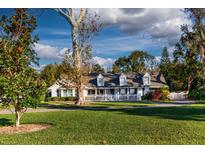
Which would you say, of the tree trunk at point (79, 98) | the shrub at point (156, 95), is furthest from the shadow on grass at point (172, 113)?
the shrub at point (156, 95)

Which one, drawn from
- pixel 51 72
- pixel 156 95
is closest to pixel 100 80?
pixel 51 72

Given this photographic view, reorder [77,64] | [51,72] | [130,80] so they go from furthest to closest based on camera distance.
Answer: [51,72] < [130,80] < [77,64]

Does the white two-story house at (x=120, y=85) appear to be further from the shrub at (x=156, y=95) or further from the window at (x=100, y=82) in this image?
the shrub at (x=156, y=95)

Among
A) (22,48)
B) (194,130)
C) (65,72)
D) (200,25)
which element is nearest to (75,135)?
(194,130)

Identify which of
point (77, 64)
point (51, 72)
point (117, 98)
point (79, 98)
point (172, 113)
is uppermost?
point (51, 72)

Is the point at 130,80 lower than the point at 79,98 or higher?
higher

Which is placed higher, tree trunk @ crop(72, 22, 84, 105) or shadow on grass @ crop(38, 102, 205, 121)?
tree trunk @ crop(72, 22, 84, 105)

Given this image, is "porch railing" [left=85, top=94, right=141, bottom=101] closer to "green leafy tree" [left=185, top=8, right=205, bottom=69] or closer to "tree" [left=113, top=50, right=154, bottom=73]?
"green leafy tree" [left=185, top=8, right=205, bottom=69]

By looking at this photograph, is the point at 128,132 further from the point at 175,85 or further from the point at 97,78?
the point at 175,85

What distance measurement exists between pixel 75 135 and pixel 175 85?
40.6 meters

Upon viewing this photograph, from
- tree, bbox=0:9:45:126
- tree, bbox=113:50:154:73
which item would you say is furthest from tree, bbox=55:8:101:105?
tree, bbox=113:50:154:73

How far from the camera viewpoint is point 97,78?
43531mm

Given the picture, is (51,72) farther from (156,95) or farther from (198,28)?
(198,28)
